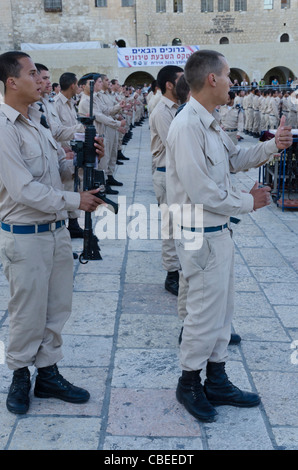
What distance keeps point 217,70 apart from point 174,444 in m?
1.78

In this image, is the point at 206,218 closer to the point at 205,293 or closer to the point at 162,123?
the point at 205,293

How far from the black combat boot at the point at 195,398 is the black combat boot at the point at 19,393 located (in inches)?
32.1

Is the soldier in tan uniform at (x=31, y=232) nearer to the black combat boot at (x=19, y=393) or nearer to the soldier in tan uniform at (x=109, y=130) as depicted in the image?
the black combat boot at (x=19, y=393)

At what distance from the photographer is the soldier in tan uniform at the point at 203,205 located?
254 cm

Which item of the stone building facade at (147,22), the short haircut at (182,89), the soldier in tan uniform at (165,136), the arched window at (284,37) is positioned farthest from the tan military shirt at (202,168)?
the arched window at (284,37)

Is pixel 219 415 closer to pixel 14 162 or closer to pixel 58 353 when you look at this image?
pixel 58 353

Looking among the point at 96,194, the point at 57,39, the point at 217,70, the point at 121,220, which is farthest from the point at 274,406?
the point at 57,39

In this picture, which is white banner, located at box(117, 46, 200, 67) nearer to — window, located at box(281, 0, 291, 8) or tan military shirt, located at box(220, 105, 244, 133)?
tan military shirt, located at box(220, 105, 244, 133)

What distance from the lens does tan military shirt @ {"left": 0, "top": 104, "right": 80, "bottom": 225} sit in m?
2.54

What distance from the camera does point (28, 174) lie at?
257 cm

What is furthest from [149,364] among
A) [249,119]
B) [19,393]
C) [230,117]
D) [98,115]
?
[249,119]

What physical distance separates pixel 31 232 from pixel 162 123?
2054mm

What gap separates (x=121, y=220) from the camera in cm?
702

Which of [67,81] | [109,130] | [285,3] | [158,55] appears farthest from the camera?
[285,3]
